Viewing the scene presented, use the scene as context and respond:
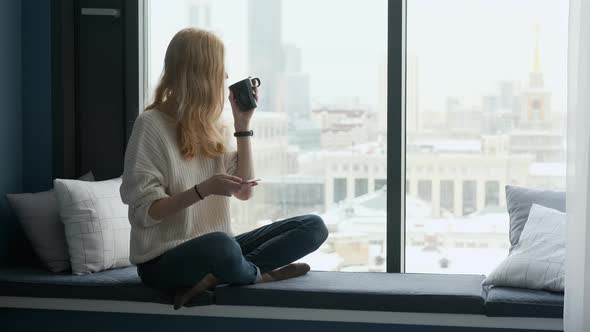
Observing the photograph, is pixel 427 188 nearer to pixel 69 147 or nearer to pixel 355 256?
pixel 355 256

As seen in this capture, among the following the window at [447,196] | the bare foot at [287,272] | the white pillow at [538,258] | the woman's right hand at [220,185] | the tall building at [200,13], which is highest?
the tall building at [200,13]

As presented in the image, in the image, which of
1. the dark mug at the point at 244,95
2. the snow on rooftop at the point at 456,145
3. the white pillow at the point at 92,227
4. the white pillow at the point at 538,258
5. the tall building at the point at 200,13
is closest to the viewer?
the white pillow at the point at 538,258

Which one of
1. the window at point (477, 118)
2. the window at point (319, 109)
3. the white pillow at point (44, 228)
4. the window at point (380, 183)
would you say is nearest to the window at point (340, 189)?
the window at point (319, 109)

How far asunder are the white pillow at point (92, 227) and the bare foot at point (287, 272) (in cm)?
59

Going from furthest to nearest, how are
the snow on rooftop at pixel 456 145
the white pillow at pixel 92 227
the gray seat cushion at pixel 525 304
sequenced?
the snow on rooftop at pixel 456 145, the white pillow at pixel 92 227, the gray seat cushion at pixel 525 304

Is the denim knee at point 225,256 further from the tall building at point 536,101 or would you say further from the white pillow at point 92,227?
the tall building at point 536,101

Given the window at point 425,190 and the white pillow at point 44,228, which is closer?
the white pillow at point 44,228

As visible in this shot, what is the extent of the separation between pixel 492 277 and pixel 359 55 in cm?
103

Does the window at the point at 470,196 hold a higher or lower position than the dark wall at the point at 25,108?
lower

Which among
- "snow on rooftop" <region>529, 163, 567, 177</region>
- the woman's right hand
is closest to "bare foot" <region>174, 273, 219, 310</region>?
the woman's right hand

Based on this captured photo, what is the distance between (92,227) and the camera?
10.8ft

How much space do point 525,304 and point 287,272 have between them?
0.86 meters

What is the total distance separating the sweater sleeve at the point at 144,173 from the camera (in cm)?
287

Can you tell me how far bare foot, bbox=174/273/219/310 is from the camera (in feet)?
9.62
